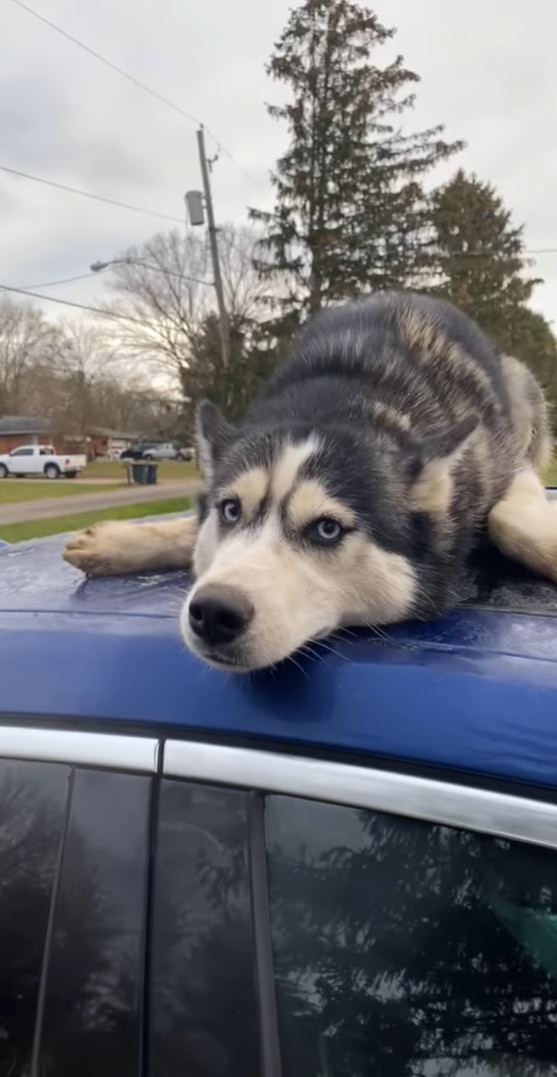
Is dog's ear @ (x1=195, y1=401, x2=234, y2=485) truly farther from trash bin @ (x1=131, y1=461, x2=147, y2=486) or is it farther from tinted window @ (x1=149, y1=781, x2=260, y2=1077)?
trash bin @ (x1=131, y1=461, x2=147, y2=486)

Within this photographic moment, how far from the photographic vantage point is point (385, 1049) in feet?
4.13

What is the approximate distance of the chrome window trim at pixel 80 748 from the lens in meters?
1.42

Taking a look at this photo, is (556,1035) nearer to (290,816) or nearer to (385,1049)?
(385,1049)

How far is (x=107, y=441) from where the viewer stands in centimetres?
8725

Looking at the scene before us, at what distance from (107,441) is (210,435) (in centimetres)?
8587

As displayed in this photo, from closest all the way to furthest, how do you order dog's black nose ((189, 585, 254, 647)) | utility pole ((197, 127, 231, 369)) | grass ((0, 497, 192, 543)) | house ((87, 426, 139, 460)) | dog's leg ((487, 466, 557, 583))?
dog's black nose ((189, 585, 254, 647))
dog's leg ((487, 466, 557, 583))
grass ((0, 497, 192, 543))
utility pole ((197, 127, 231, 369))
house ((87, 426, 139, 460))

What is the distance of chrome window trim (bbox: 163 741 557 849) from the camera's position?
1.24 m

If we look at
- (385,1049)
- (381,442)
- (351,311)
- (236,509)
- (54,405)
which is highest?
(54,405)

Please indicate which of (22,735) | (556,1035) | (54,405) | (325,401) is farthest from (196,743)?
(54,405)

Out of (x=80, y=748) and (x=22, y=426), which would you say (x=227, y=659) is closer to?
(x=80, y=748)

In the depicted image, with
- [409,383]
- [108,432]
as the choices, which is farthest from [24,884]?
[108,432]

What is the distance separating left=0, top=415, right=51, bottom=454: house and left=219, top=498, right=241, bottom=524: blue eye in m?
78.9

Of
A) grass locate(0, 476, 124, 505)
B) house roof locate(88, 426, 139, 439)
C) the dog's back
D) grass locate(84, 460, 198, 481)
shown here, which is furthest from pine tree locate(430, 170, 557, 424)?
house roof locate(88, 426, 139, 439)

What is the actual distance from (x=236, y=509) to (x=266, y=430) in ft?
1.17
